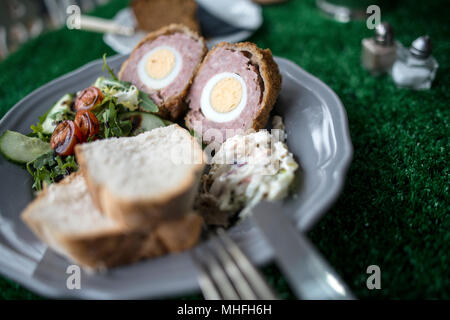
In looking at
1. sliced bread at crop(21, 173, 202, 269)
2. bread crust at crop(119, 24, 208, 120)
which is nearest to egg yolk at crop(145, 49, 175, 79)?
bread crust at crop(119, 24, 208, 120)

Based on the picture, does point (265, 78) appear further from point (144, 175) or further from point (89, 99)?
point (89, 99)

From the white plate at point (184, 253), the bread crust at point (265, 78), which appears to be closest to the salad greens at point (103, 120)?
the white plate at point (184, 253)

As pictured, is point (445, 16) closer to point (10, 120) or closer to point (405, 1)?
point (405, 1)

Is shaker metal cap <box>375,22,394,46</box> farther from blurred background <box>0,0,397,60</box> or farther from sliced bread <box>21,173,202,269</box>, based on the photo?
sliced bread <box>21,173,202,269</box>

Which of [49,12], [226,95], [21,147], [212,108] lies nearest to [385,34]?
[226,95]

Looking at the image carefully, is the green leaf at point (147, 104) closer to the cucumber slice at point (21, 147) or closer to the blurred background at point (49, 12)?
the cucumber slice at point (21, 147)
